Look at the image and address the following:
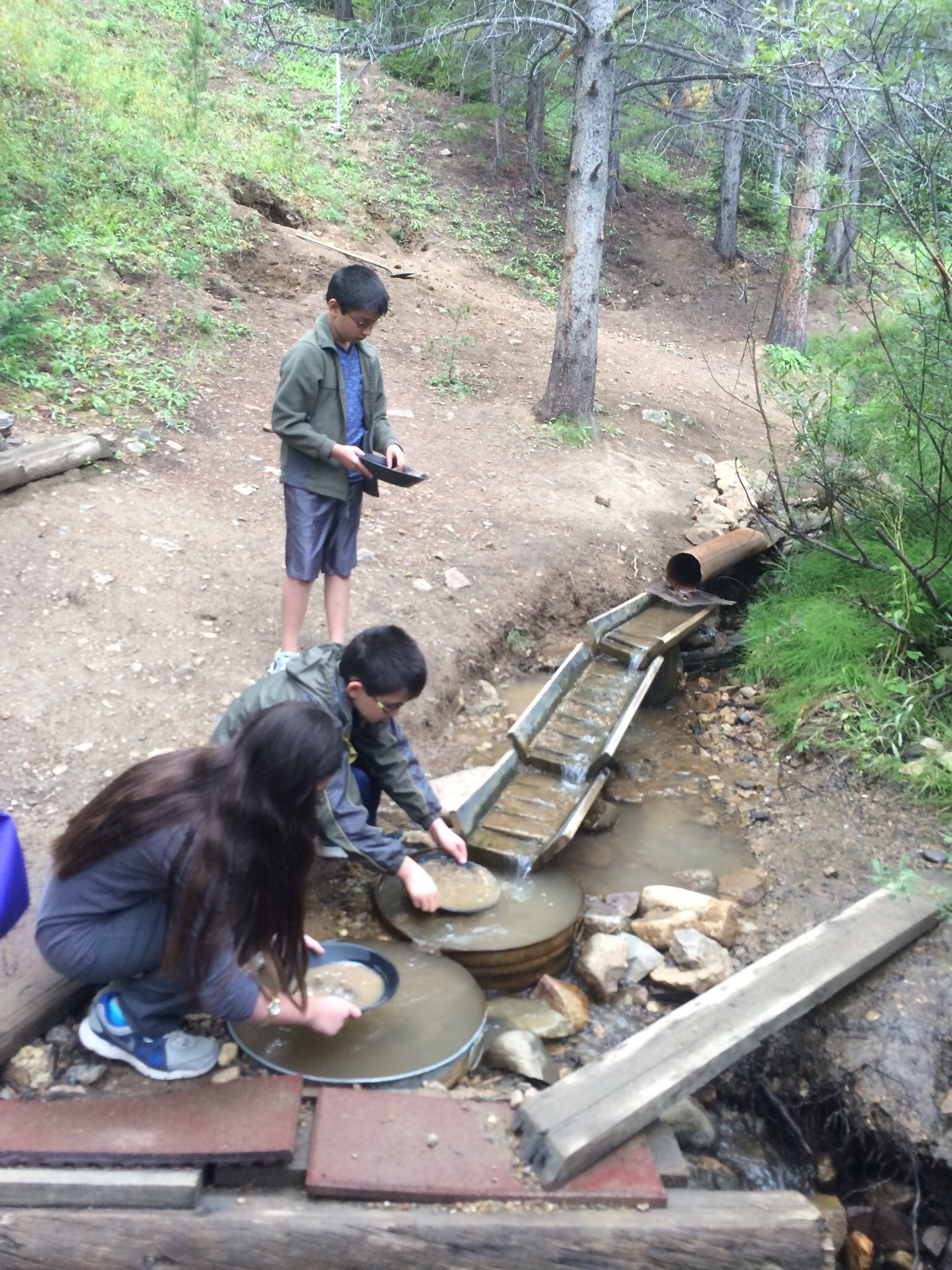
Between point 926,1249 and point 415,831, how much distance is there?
2.12 metres

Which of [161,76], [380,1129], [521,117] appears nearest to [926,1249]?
[380,1129]

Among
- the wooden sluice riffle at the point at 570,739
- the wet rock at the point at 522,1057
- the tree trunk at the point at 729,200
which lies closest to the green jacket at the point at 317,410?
the wooden sluice riffle at the point at 570,739

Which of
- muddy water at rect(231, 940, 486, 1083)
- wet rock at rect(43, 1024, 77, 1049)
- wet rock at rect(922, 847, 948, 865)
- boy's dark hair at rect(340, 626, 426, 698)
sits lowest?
wet rock at rect(922, 847, 948, 865)

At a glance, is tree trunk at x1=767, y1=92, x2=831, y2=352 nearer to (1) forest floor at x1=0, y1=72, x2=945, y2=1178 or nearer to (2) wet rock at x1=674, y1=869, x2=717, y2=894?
(1) forest floor at x1=0, y1=72, x2=945, y2=1178

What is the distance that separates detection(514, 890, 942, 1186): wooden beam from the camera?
2.23 meters

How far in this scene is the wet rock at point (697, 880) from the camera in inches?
161

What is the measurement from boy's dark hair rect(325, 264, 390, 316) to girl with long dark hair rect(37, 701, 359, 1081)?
2146 mm

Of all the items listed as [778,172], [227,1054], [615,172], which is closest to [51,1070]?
[227,1054]

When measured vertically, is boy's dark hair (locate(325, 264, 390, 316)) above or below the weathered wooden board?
above

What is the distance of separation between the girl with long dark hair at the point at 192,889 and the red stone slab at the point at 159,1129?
0.16 metres

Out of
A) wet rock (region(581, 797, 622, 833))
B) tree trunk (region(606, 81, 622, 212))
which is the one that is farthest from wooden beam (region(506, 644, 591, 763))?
tree trunk (region(606, 81, 622, 212))

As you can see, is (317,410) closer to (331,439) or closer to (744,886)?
(331,439)

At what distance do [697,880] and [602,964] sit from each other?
91cm

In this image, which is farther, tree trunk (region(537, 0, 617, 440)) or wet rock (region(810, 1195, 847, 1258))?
tree trunk (region(537, 0, 617, 440))
